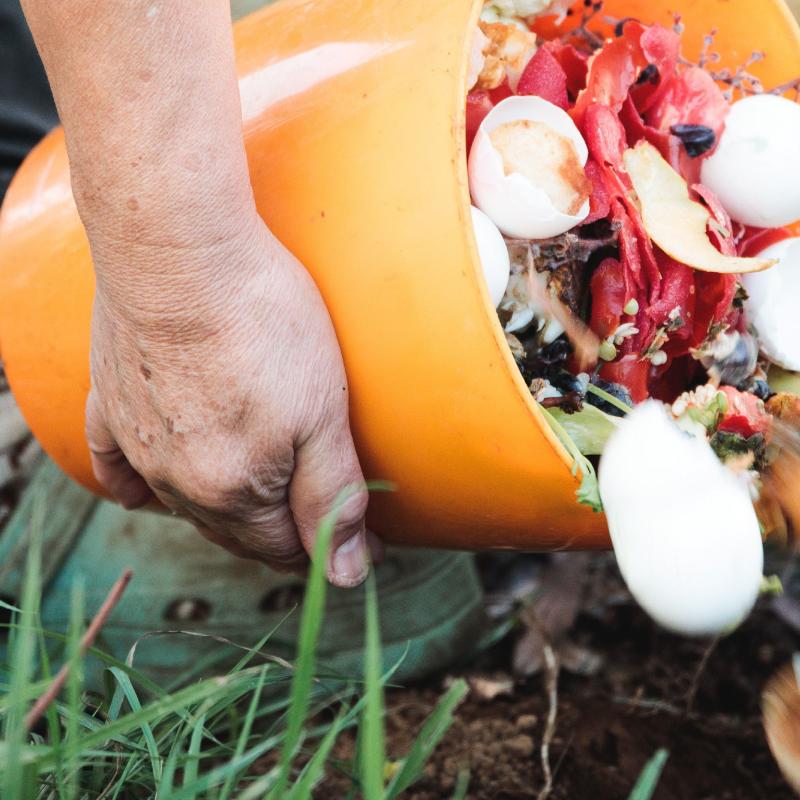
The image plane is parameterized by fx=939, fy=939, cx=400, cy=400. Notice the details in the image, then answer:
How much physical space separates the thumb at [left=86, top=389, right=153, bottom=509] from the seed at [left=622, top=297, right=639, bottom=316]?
0.45 meters

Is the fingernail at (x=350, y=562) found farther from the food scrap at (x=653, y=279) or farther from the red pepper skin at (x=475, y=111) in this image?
the red pepper skin at (x=475, y=111)

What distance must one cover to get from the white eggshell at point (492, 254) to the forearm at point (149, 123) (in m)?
0.17

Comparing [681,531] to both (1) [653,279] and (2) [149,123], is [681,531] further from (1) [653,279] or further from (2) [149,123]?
(2) [149,123]

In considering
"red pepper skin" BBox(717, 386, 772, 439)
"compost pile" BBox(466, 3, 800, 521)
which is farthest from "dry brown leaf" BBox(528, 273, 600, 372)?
"red pepper skin" BBox(717, 386, 772, 439)

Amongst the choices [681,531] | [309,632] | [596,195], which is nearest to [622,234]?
[596,195]

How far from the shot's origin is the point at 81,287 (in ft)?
2.78

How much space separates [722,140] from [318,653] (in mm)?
777

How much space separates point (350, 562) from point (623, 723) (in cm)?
40

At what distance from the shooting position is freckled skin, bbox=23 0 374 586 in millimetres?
659

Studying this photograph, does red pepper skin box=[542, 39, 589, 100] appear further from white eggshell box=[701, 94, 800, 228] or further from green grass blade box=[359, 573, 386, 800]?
green grass blade box=[359, 573, 386, 800]

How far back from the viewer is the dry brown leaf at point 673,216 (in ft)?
2.55

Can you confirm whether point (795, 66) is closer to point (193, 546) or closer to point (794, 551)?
point (794, 551)

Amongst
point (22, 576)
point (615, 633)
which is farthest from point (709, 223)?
point (22, 576)

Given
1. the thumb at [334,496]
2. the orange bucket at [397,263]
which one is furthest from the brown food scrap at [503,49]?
the thumb at [334,496]
